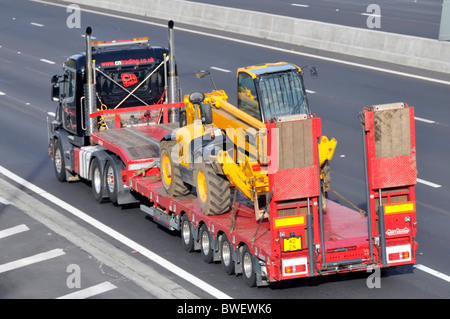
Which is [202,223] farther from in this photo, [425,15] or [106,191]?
[425,15]

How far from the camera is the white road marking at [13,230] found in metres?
21.7

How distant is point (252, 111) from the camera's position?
2041 cm

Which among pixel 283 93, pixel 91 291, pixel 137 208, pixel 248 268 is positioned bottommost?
pixel 137 208

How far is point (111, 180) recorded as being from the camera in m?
23.6

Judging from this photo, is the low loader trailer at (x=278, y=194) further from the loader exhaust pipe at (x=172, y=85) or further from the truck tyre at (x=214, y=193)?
the loader exhaust pipe at (x=172, y=85)

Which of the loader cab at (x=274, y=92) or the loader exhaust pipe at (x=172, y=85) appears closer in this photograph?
the loader cab at (x=274, y=92)

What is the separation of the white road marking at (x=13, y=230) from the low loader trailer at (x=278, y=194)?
7.63 ft

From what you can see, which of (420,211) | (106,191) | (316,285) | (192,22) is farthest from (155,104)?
(192,22)

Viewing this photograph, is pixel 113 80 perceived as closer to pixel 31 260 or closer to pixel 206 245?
pixel 31 260

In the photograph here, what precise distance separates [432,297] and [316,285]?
2048 mm

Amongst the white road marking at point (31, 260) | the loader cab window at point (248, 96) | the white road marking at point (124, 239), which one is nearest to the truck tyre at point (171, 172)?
the white road marking at point (124, 239)

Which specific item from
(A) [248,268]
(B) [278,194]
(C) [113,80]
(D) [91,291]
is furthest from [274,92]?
(C) [113,80]

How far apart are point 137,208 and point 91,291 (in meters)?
5.84

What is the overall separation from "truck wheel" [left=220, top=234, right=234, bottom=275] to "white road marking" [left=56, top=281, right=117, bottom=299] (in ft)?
6.94
